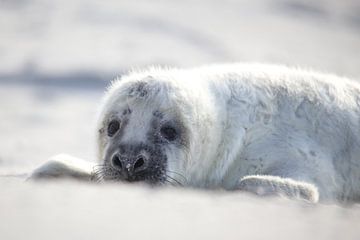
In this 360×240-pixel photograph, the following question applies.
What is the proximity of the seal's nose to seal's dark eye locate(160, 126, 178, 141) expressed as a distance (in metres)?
0.34

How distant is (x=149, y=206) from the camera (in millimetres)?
3723

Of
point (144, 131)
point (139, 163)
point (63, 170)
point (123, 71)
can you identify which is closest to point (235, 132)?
point (144, 131)

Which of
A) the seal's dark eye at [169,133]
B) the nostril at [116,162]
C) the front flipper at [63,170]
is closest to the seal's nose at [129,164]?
the nostril at [116,162]

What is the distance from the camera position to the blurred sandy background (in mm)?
3355

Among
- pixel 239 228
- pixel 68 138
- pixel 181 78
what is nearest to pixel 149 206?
pixel 239 228

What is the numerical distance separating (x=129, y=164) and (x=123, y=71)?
23.5ft

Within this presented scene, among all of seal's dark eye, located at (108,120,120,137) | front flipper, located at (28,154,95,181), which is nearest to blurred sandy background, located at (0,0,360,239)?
front flipper, located at (28,154,95,181)

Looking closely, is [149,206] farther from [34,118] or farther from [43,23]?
[43,23]

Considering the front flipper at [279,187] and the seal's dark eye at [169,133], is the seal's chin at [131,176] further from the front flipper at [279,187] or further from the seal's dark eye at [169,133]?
the front flipper at [279,187]

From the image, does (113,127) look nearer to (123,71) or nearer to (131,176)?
(131,176)

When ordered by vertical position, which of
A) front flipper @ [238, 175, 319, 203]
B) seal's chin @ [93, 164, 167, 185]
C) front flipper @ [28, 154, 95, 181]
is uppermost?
front flipper @ [238, 175, 319, 203]

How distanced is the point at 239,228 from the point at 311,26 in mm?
13035

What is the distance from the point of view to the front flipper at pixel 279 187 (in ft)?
16.9

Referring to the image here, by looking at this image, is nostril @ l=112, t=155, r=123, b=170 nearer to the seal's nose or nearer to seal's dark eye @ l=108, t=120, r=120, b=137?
the seal's nose
